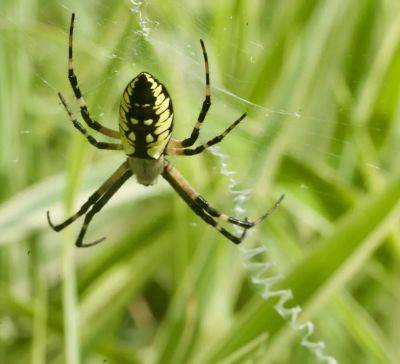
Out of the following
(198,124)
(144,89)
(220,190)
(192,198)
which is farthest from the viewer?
(220,190)

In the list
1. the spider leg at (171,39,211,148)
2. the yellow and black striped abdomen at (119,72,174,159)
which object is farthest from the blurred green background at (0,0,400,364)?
the yellow and black striped abdomen at (119,72,174,159)

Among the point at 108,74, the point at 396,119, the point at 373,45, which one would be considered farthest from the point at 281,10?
the point at 108,74

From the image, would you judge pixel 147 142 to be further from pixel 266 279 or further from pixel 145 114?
pixel 266 279

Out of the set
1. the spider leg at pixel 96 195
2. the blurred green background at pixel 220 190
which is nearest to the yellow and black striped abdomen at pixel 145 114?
the blurred green background at pixel 220 190

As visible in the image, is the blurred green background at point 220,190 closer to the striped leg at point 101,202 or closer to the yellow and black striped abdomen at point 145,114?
the striped leg at point 101,202

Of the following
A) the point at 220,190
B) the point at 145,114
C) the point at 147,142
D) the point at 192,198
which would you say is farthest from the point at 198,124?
the point at 220,190

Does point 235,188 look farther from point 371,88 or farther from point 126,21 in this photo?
point 126,21

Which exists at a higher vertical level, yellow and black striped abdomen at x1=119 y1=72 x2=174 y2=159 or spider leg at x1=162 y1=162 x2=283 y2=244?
yellow and black striped abdomen at x1=119 y1=72 x2=174 y2=159

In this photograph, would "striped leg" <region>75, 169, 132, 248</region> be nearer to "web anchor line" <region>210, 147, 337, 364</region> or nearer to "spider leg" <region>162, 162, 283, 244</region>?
"spider leg" <region>162, 162, 283, 244</region>
